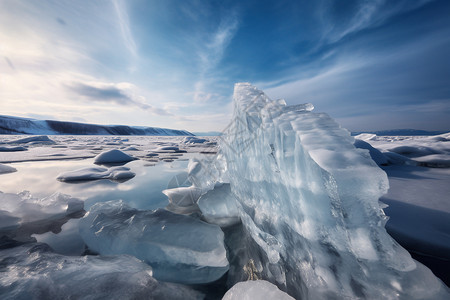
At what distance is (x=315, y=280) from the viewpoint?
0.71 meters

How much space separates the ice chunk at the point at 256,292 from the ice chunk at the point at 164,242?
0.29 metres

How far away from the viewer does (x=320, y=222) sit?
29.0 inches

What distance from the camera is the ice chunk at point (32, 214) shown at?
52.5 inches

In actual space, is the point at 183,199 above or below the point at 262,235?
below

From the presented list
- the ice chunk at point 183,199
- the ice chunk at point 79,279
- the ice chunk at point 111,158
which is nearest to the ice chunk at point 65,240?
the ice chunk at point 79,279

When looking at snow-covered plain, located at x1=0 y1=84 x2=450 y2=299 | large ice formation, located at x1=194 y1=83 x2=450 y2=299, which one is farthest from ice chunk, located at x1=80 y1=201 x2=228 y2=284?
large ice formation, located at x1=194 y1=83 x2=450 y2=299

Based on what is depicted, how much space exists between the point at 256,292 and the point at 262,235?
361 mm

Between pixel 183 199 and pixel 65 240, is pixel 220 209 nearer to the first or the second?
pixel 183 199

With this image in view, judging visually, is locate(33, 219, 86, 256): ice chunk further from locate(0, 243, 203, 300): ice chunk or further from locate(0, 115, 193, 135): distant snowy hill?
locate(0, 115, 193, 135): distant snowy hill

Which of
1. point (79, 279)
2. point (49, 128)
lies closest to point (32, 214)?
point (79, 279)

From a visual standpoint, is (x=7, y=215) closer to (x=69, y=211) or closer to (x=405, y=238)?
(x=69, y=211)

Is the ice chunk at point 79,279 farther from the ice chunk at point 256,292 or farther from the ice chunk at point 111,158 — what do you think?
the ice chunk at point 111,158

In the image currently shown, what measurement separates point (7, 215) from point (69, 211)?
0.41 meters

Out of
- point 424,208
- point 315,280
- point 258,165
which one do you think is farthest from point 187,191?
point 424,208
